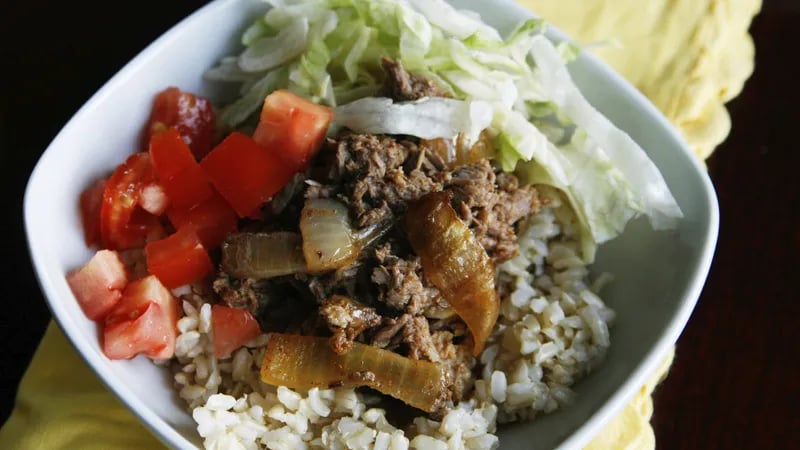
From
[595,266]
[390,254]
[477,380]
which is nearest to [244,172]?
[390,254]

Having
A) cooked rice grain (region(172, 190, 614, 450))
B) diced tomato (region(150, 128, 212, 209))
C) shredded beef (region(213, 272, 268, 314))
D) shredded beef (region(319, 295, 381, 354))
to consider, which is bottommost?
cooked rice grain (region(172, 190, 614, 450))

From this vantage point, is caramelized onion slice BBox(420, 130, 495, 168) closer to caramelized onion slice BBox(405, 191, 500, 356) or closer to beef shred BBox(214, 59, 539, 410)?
beef shred BBox(214, 59, 539, 410)

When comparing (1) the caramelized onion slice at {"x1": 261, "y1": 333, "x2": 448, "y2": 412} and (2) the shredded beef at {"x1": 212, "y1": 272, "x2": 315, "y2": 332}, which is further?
(2) the shredded beef at {"x1": 212, "y1": 272, "x2": 315, "y2": 332}

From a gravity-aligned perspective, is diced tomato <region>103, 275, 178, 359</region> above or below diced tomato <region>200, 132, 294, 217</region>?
below

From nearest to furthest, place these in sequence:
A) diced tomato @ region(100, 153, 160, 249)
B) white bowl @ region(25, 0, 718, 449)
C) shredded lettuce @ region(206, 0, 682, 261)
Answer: white bowl @ region(25, 0, 718, 449)
diced tomato @ region(100, 153, 160, 249)
shredded lettuce @ region(206, 0, 682, 261)

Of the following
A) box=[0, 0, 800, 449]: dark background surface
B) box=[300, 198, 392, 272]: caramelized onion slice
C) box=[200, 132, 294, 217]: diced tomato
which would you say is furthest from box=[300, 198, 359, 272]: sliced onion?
box=[0, 0, 800, 449]: dark background surface

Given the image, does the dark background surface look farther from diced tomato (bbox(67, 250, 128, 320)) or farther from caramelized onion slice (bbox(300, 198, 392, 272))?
caramelized onion slice (bbox(300, 198, 392, 272))

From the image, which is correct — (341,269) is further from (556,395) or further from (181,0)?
(181,0)

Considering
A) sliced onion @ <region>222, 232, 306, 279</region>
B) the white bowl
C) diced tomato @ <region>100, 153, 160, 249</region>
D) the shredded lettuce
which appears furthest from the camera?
the shredded lettuce
